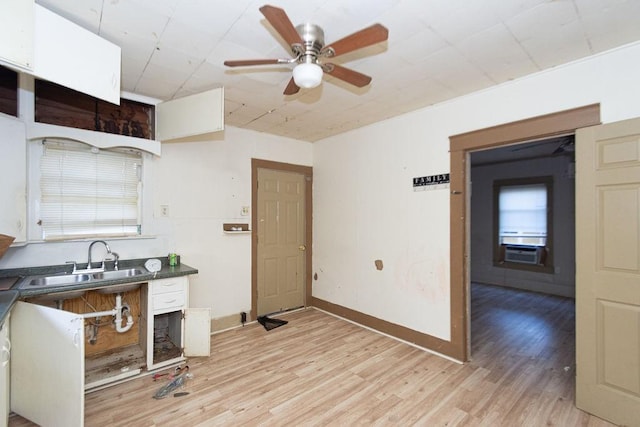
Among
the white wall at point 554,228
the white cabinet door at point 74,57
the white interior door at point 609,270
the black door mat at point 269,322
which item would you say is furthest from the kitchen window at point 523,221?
the white cabinet door at point 74,57

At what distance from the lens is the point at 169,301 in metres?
2.71

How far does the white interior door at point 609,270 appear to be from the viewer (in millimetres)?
1938

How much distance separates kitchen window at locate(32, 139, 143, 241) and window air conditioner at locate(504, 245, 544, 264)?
6.56 meters

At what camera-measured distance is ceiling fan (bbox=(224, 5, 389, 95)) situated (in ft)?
4.83

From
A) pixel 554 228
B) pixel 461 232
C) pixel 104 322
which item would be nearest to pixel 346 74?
pixel 461 232

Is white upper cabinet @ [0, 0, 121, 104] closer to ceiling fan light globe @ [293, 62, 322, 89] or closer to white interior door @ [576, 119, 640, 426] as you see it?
ceiling fan light globe @ [293, 62, 322, 89]

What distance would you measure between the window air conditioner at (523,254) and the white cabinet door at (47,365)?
681 cm

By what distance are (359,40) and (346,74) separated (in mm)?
364

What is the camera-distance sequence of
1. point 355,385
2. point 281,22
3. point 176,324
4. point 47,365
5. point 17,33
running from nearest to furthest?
point 281,22 < point 17,33 < point 47,365 < point 355,385 < point 176,324

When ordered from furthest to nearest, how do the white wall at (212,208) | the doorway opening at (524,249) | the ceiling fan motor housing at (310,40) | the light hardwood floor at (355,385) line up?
the doorway opening at (524,249), the white wall at (212,208), the light hardwood floor at (355,385), the ceiling fan motor housing at (310,40)

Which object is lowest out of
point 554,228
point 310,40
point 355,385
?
point 355,385

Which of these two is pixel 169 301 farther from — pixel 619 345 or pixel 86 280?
pixel 619 345

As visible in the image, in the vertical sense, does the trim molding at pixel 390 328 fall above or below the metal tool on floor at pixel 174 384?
above

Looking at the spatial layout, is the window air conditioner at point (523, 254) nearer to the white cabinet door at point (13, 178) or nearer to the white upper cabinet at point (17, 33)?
the white upper cabinet at point (17, 33)
